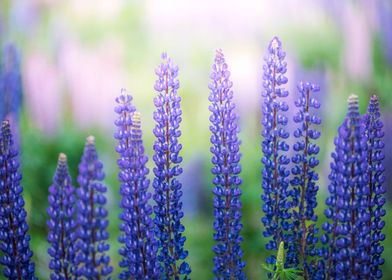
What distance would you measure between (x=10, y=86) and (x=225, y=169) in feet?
3.72

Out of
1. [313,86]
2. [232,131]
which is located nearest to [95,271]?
[232,131]

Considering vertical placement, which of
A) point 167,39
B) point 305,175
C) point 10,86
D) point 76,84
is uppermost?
point 167,39

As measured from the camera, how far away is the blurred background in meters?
2.81

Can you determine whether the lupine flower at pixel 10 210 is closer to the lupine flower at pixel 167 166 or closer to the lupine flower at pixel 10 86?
the lupine flower at pixel 167 166

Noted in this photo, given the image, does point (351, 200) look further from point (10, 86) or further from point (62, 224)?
point (10, 86)

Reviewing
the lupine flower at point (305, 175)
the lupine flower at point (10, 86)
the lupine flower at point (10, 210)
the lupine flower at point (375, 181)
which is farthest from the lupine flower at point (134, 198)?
the lupine flower at point (10, 86)

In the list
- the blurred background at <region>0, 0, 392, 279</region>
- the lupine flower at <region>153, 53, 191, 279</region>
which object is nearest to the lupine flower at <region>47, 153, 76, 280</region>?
the lupine flower at <region>153, 53, 191, 279</region>

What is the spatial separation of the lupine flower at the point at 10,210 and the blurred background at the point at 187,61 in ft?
4.45

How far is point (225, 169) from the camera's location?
52.8 inches

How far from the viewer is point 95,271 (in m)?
1.19

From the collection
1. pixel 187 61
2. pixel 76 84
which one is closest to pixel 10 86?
pixel 76 84

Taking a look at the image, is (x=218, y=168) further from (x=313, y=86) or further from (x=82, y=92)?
(x=82, y=92)

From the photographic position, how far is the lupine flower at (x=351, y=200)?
3.97ft

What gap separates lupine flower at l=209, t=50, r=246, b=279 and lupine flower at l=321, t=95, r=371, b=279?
20cm
